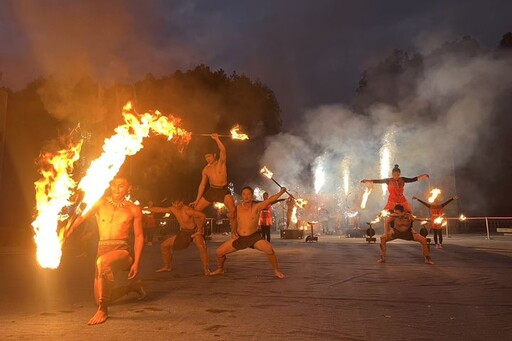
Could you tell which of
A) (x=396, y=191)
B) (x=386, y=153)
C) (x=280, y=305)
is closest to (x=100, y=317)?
(x=280, y=305)

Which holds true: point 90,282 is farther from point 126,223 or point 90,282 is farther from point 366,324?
point 366,324

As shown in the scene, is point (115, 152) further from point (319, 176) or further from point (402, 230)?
point (319, 176)

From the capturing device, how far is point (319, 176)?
37.3 m

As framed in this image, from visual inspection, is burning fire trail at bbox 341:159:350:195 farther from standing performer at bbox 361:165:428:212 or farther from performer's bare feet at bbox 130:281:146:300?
performer's bare feet at bbox 130:281:146:300

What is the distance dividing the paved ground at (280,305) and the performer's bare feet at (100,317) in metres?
→ 0.08

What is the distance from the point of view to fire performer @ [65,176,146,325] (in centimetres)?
457

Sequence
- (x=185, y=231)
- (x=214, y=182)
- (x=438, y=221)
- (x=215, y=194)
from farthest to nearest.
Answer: (x=438, y=221) < (x=214, y=182) < (x=215, y=194) < (x=185, y=231)

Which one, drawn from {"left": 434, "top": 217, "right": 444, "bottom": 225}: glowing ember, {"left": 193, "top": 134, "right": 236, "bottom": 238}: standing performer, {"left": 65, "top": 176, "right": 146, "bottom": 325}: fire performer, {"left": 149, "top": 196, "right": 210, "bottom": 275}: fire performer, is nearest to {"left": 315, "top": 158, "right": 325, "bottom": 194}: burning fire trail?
{"left": 434, "top": 217, "right": 444, "bottom": 225}: glowing ember

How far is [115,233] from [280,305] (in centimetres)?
213

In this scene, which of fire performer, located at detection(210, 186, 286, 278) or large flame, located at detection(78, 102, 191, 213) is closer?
large flame, located at detection(78, 102, 191, 213)

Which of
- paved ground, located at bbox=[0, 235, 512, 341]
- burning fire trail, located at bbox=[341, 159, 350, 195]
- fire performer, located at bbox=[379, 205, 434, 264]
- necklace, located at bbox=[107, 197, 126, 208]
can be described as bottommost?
paved ground, located at bbox=[0, 235, 512, 341]

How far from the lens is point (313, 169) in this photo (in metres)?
37.6

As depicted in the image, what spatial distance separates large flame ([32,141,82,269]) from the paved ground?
0.68m

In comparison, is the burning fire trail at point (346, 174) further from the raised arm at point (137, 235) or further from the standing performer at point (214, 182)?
the raised arm at point (137, 235)
